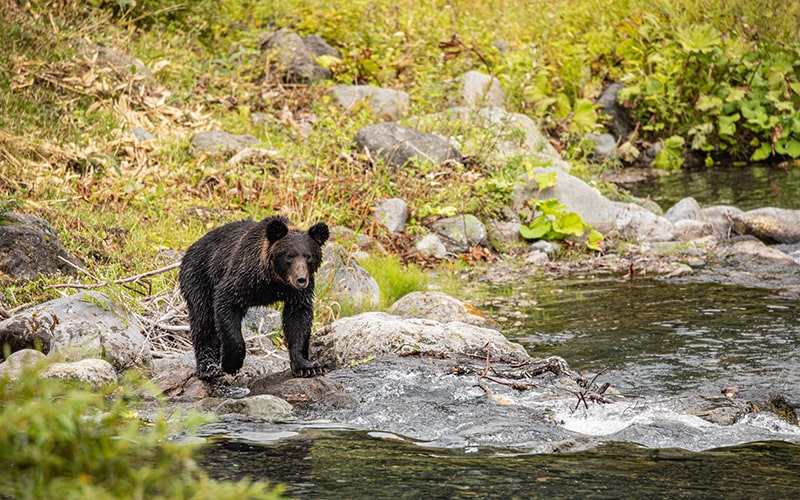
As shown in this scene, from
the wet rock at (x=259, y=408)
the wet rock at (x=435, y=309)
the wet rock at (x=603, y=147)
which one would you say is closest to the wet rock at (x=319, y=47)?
the wet rock at (x=603, y=147)

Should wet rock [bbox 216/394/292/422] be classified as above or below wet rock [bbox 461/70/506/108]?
below

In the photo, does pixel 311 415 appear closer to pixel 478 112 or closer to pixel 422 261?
pixel 422 261

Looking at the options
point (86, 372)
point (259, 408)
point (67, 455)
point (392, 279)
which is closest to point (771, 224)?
point (392, 279)

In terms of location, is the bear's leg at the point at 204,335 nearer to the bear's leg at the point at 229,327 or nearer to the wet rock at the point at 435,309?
the bear's leg at the point at 229,327

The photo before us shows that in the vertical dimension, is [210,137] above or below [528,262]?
above

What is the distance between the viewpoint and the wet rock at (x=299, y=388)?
21.9ft

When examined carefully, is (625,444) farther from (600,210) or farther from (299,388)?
(600,210)

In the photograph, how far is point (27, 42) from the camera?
1467cm

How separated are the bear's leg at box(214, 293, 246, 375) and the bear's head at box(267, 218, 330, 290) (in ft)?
1.45

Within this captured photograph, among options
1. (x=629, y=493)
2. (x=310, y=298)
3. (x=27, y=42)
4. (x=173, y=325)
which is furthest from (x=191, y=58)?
(x=629, y=493)

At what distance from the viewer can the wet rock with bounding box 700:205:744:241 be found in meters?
13.9

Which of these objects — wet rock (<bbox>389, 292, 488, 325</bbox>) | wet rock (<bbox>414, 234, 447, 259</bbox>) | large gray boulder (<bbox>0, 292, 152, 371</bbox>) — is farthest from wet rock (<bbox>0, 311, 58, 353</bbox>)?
wet rock (<bbox>414, 234, 447, 259</bbox>)

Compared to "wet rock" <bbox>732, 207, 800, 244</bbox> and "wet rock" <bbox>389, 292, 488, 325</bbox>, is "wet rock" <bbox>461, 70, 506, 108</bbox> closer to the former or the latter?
"wet rock" <bbox>732, 207, 800, 244</bbox>

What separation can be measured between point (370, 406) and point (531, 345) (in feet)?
9.11
